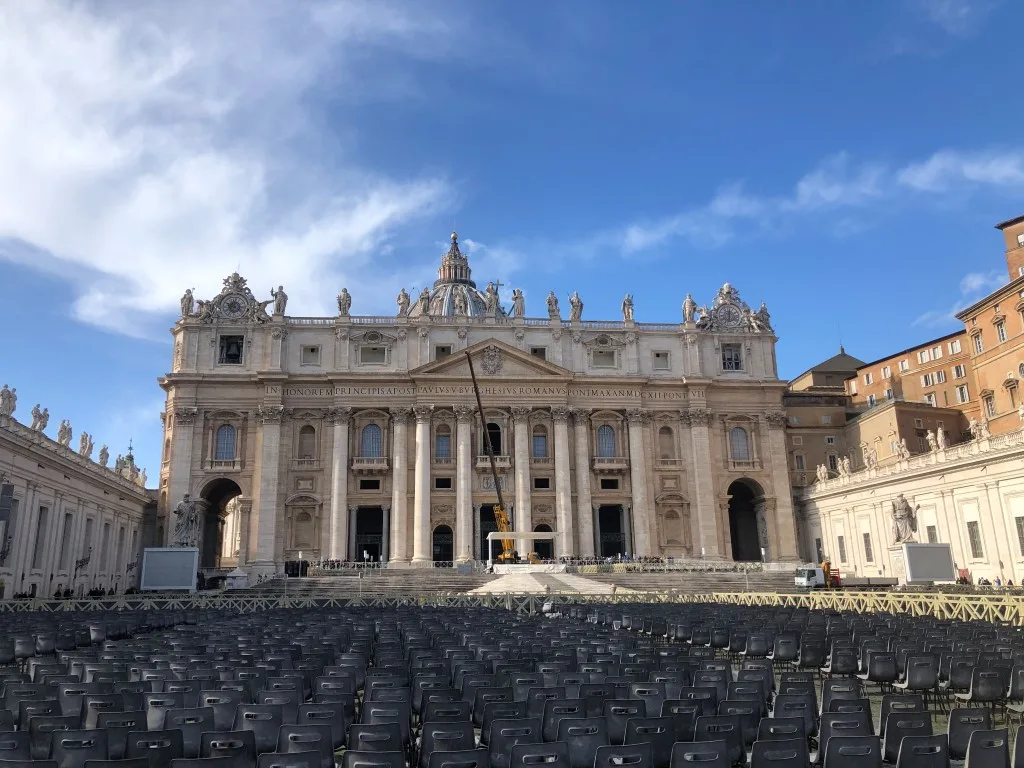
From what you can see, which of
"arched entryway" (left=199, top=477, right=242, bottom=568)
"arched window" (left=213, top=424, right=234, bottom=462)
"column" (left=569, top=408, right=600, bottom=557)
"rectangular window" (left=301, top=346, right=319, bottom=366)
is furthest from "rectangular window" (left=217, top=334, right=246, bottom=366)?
"column" (left=569, top=408, right=600, bottom=557)

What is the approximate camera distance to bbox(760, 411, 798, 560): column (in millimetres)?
67562

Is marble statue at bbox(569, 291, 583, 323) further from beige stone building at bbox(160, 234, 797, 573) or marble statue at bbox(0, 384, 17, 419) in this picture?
marble statue at bbox(0, 384, 17, 419)

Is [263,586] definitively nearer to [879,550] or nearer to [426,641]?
[426,641]

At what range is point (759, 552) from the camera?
2854 inches

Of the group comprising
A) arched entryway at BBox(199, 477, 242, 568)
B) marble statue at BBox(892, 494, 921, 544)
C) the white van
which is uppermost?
arched entryway at BBox(199, 477, 242, 568)

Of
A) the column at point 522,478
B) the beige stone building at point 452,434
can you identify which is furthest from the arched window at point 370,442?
the column at point 522,478

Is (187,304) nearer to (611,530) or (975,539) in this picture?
(611,530)

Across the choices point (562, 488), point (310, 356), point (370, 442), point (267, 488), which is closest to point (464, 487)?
point (562, 488)

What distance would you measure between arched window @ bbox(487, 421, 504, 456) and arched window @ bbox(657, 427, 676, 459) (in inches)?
539

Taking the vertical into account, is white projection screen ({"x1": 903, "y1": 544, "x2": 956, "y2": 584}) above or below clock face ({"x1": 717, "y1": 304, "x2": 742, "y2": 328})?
below

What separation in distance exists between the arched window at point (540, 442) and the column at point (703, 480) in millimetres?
12192

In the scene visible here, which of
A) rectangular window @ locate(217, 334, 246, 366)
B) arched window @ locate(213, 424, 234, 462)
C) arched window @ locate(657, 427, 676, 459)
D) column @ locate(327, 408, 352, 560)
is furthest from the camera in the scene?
arched window @ locate(657, 427, 676, 459)

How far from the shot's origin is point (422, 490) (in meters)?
65.1

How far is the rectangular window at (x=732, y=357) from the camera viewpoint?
7325 cm
